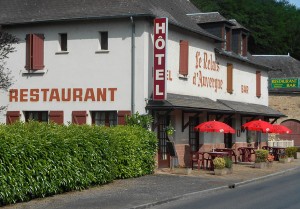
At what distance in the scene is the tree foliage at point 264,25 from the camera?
6875cm

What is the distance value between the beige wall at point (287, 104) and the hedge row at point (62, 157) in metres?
31.9

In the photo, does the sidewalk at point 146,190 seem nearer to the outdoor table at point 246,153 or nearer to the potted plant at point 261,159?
the potted plant at point 261,159

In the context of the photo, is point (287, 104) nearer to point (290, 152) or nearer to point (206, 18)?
point (290, 152)

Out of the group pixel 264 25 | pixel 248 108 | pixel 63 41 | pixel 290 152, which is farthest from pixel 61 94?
pixel 264 25

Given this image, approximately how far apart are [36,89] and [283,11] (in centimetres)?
5539

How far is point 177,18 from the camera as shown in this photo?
27.4m

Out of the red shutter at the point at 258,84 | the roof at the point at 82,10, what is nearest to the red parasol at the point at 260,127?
the roof at the point at 82,10

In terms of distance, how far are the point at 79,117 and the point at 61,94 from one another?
126 cm

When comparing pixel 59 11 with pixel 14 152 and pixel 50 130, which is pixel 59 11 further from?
pixel 14 152

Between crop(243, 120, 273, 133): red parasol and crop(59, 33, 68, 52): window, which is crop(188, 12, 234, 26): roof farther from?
crop(59, 33, 68, 52): window

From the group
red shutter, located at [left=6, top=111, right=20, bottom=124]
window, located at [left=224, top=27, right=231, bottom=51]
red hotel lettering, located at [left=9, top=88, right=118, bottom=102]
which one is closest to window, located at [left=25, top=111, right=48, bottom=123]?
red shutter, located at [left=6, top=111, right=20, bottom=124]

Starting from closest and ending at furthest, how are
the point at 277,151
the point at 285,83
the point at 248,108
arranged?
the point at 248,108 < the point at 277,151 < the point at 285,83

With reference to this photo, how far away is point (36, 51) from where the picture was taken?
83.8 ft

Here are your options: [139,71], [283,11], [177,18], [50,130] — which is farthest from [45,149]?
[283,11]
